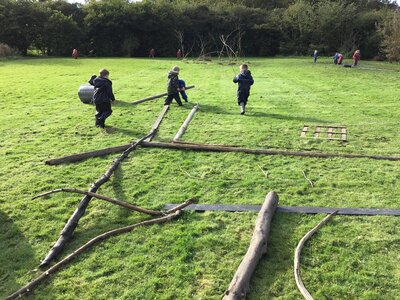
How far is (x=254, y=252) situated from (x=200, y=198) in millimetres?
2069

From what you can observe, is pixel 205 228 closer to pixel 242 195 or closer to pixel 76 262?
pixel 242 195

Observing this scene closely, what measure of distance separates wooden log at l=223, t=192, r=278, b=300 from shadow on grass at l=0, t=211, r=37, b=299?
106 inches

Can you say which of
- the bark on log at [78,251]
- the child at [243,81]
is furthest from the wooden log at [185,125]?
the bark on log at [78,251]

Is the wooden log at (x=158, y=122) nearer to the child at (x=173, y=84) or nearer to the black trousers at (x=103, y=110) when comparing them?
the child at (x=173, y=84)

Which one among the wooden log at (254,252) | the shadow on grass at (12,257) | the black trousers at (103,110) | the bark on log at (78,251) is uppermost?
the black trousers at (103,110)

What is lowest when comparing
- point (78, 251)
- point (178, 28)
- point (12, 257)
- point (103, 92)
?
point (12, 257)

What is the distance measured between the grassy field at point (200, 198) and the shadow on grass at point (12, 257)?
0.06ft

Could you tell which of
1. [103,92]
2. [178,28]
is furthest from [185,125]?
[178,28]

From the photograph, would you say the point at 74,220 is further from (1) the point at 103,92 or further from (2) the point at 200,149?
(1) the point at 103,92

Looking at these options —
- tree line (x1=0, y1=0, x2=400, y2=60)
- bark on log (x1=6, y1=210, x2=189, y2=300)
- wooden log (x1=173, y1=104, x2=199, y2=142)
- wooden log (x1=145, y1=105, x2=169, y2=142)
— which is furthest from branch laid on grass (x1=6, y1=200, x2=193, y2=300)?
tree line (x1=0, y1=0, x2=400, y2=60)

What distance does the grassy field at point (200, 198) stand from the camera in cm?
470

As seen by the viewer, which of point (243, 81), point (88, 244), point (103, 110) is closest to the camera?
point (88, 244)

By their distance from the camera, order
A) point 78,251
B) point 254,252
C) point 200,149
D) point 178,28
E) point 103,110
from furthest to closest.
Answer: point 178,28 → point 103,110 → point 200,149 → point 78,251 → point 254,252

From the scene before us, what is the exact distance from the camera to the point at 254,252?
16.2 ft
